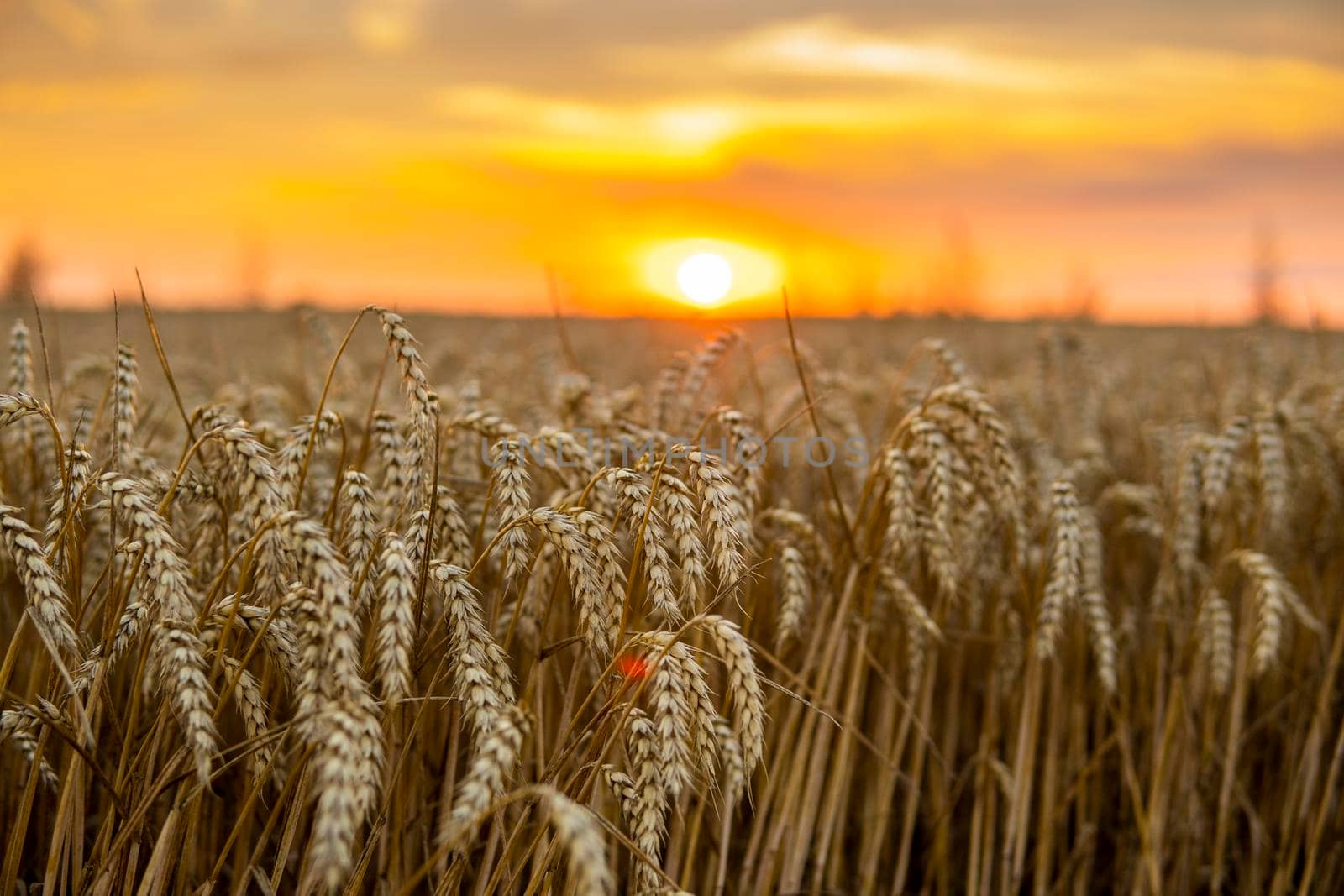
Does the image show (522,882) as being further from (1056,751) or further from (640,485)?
(1056,751)

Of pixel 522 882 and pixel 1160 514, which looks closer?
pixel 522 882

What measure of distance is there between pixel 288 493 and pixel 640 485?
66cm

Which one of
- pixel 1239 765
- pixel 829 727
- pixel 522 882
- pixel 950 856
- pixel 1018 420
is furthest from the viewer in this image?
pixel 1018 420


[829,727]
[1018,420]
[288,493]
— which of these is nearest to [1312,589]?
[1018,420]

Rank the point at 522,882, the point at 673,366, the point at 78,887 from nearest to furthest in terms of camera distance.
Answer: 1. the point at 78,887
2. the point at 522,882
3. the point at 673,366

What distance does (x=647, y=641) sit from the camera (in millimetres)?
1501

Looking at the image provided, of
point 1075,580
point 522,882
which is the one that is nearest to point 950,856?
point 1075,580

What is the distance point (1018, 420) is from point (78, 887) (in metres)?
3.44

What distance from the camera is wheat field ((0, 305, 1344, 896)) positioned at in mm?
1516

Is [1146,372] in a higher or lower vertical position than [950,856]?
higher

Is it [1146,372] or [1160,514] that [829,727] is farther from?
[1146,372]

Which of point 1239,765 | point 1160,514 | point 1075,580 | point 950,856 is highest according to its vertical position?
point 1160,514

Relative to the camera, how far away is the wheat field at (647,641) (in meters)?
1.52

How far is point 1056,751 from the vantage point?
2.92 metres
